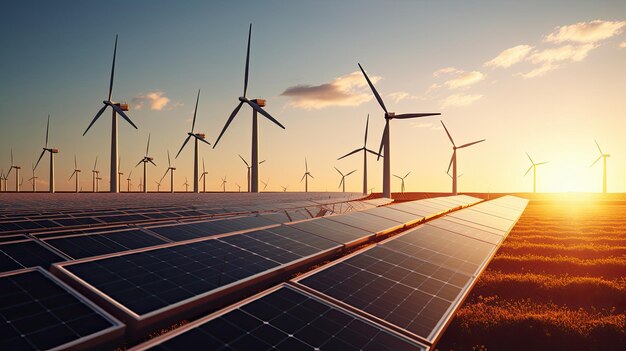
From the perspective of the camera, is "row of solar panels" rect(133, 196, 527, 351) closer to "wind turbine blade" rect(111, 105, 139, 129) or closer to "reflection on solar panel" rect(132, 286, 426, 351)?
"reflection on solar panel" rect(132, 286, 426, 351)

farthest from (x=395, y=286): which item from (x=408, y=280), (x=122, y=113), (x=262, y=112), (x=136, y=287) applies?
(x=122, y=113)

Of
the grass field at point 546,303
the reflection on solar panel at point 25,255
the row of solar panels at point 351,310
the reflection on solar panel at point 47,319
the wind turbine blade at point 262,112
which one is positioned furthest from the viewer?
the wind turbine blade at point 262,112

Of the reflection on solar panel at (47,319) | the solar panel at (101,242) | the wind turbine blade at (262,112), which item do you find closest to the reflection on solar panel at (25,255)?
the solar panel at (101,242)

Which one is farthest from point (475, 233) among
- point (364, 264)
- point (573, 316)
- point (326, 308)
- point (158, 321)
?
point (158, 321)

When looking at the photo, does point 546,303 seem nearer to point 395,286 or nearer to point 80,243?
point 395,286

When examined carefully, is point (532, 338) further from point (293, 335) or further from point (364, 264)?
point (293, 335)

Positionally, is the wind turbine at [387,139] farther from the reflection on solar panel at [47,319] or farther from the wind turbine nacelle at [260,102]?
the reflection on solar panel at [47,319]
